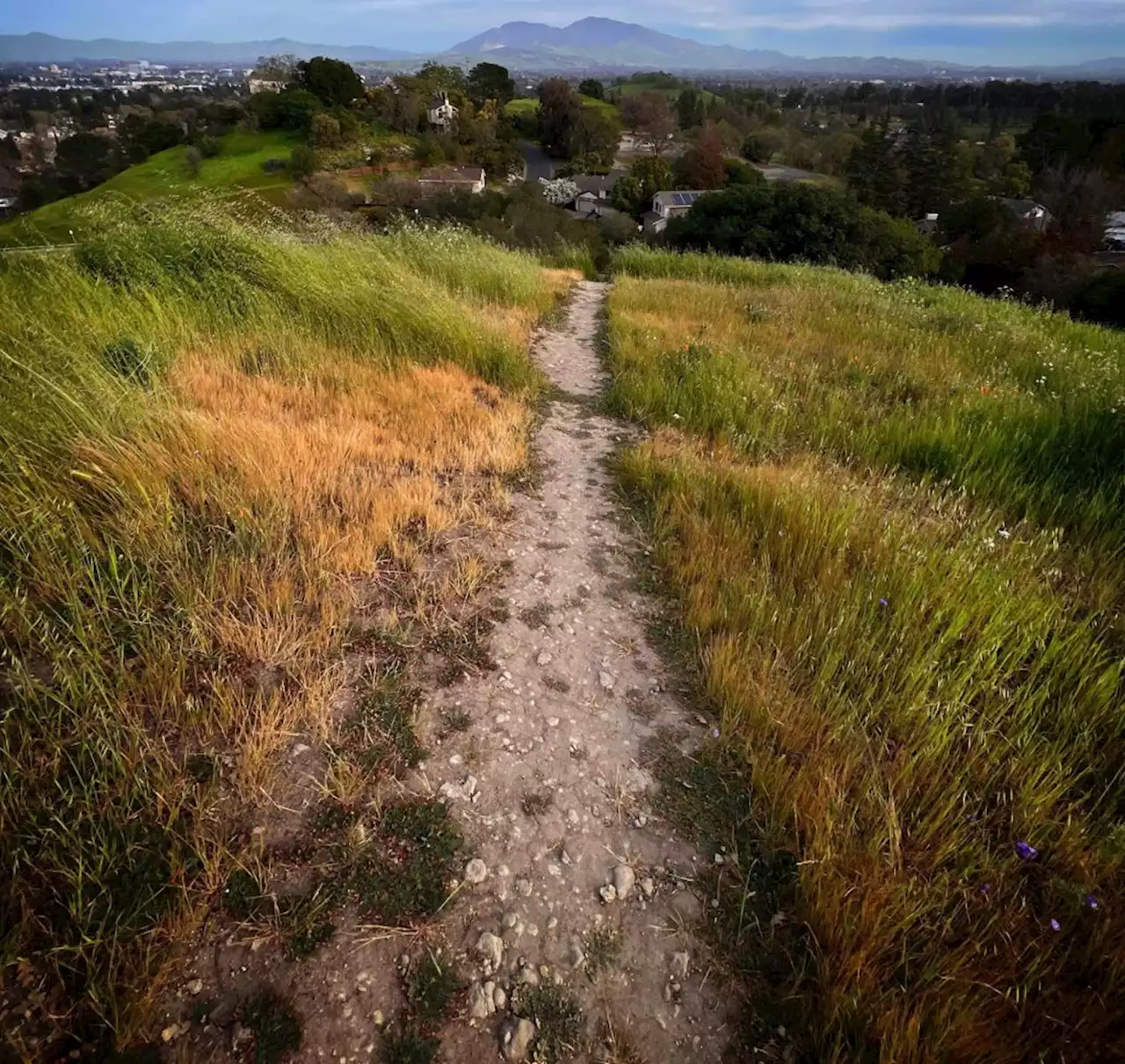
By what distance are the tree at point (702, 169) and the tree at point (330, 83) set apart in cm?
3891

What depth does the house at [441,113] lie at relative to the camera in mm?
64500

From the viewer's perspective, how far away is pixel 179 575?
278 centimetres

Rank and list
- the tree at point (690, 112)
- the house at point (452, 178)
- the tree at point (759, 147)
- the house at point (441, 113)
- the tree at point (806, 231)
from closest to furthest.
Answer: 1. the tree at point (806, 231)
2. the house at point (452, 178)
3. the house at point (441, 113)
4. the tree at point (759, 147)
5. the tree at point (690, 112)

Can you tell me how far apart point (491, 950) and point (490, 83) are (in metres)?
111

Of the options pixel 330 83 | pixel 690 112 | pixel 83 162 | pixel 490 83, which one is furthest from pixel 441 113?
pixel 690 112

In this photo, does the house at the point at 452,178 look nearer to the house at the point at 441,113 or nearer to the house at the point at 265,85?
the house at the point at 441,113

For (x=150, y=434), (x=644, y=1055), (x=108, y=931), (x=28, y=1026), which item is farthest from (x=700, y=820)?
(x=150, y=434)

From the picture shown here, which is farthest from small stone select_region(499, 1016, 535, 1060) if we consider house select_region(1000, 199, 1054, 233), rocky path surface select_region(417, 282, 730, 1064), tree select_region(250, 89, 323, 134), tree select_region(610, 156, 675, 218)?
tree select_region(250, 89, 323, 134)

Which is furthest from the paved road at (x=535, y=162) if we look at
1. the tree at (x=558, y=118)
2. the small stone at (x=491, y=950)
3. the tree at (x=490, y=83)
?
the small stone at (x=491, y=950)

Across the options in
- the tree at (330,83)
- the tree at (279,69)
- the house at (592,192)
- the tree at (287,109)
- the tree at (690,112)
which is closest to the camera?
the house at (592,192)

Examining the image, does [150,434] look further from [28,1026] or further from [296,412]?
[28,1026]

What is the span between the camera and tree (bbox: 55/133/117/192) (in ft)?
187

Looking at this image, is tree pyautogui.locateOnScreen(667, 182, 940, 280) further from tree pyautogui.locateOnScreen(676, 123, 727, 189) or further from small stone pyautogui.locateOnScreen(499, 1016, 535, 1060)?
tree pyautogui.locateOnScreen(676, 123, 727, 189)

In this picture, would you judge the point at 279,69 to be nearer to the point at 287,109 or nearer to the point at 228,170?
the point at 287,109
